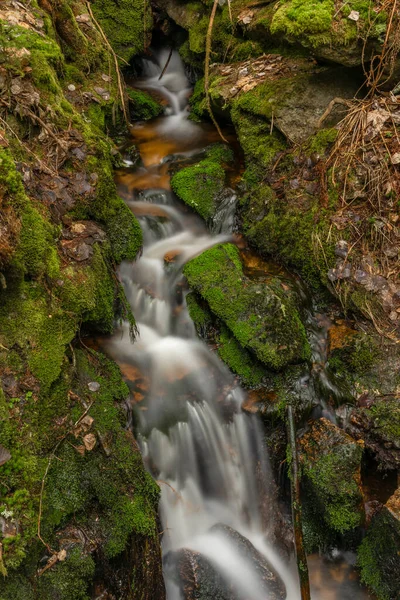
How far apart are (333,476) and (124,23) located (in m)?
8.44

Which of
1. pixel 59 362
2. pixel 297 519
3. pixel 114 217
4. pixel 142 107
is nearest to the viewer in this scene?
pixel 59 362

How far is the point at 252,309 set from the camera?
15.1 feet

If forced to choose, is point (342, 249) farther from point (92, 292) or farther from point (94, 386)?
point (94, 386)

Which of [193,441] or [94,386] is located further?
[193,441]

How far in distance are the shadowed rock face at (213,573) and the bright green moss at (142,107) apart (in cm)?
681

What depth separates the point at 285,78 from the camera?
6031mm

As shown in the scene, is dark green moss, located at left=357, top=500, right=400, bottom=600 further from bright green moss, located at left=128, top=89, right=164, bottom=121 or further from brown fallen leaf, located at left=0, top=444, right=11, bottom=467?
bright green moss, located at left=128, top=89, right=164, bottom=121

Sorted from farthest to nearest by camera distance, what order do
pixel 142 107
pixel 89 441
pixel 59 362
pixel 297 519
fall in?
pixel 142 107 < pixel 297 519 < pixel 59 362 < pixel 89 441

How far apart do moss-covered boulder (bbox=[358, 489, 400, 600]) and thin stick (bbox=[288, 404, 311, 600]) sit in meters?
0.62

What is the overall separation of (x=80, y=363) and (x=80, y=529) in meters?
1.28

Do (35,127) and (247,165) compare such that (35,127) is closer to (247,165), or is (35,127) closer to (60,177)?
(60,177)

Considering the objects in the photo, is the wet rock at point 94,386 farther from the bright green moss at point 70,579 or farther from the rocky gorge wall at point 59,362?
the bright green moss at point 70,579

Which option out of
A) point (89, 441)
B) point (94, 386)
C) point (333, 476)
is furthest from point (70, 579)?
point (333, 476)

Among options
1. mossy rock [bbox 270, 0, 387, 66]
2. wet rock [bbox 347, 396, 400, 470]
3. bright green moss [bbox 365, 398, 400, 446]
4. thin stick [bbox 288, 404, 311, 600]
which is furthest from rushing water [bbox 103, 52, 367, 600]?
mossy rock [bbox 270, 0, 387, 66]
